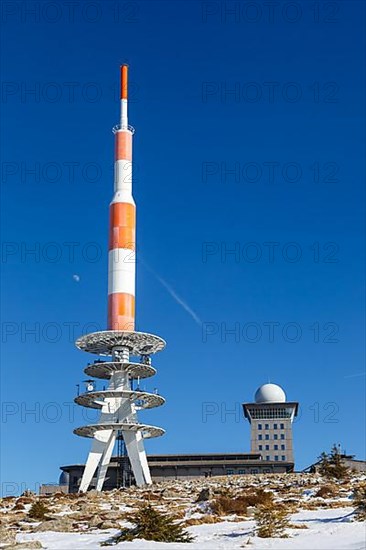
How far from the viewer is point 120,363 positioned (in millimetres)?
83188

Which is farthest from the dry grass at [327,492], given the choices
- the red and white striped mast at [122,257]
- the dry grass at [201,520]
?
the red and white striped mast at [122,257]

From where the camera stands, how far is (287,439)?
491ft

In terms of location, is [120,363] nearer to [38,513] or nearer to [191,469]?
[191,469]

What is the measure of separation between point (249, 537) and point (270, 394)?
120702 mm

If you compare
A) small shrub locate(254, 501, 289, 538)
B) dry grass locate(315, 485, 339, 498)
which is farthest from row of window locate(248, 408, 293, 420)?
small shrub locate(254, 501, 289, 538)

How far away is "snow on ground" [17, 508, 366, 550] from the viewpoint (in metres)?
25.2

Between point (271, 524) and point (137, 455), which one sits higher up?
point (137, 455)

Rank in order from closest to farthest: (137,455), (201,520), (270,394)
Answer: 1. (201,520)
2. (137,455)
3. (270,394)

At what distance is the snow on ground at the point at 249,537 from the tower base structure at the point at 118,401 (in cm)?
4871

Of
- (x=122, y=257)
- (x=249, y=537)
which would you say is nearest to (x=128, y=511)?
(x=249, y=537)

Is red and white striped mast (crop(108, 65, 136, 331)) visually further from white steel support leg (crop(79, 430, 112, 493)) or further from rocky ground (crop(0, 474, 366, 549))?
rocky ground (crop(0, 474, 366, 549))

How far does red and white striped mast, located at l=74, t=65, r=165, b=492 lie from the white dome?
62.3m

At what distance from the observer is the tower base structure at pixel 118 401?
3211 inches

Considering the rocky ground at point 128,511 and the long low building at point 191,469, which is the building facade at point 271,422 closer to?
the long low building at point 191,469
